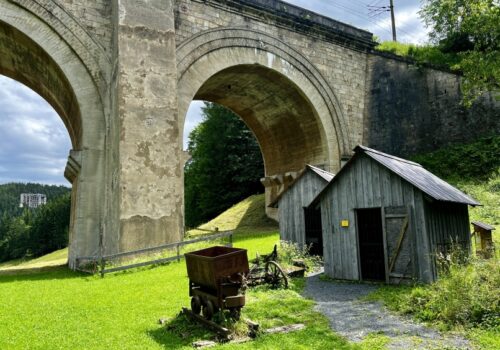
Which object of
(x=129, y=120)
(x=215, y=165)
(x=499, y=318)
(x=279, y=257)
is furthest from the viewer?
(x=215, y=165)

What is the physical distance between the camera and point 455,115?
57.4ft

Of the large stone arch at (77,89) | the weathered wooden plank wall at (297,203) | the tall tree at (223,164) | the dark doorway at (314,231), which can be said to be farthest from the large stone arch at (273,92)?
the tall tree at (223,164)

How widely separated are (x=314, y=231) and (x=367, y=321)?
598 cm

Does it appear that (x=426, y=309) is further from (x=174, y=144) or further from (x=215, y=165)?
(x=215, y=165)

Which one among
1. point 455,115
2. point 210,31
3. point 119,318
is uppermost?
point 210,31

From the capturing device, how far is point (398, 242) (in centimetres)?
787

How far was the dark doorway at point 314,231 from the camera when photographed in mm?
11359

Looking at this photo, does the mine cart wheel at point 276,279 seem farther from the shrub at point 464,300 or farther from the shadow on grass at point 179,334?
the shadow on grass at point 179,334

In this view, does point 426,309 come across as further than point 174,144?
No

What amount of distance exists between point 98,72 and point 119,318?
8.64 meters

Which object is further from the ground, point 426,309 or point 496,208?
point 496,208

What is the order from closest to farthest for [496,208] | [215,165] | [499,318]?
1. [499,318]
2. [496,208]
3. [215,165]

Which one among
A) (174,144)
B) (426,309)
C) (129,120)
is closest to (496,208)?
(426,309)

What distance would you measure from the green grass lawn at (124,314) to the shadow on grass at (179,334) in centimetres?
1
